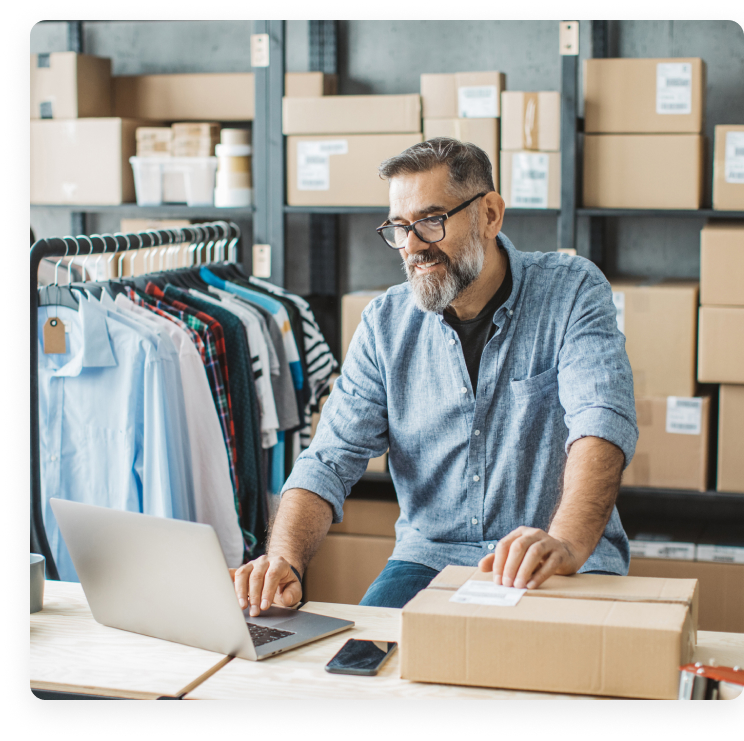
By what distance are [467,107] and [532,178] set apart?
27cm

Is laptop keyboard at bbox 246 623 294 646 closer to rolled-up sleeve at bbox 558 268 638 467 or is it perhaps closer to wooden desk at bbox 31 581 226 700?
wooden desk at bbox 31 581 226 700

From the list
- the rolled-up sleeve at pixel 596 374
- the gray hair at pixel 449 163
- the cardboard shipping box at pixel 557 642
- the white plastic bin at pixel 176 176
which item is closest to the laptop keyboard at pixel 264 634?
the cardboard shipping box at pixel 557 642

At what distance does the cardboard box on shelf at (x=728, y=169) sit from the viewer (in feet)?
7.62

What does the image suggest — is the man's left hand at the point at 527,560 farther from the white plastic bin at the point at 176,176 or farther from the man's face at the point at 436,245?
the white plastic bin at the point at 176,176

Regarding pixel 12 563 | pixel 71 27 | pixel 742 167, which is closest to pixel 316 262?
pixel 71 27

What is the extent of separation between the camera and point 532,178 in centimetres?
252

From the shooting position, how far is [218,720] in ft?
3.75

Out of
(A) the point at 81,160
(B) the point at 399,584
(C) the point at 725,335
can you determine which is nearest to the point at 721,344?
(C) the point at 725,335

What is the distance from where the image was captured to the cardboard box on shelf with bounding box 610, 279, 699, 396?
2404 millimetres

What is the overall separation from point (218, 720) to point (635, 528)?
6.05 ft

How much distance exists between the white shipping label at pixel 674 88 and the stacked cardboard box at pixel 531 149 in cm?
26

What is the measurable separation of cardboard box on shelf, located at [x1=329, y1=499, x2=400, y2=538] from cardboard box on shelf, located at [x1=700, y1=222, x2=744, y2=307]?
107 cm

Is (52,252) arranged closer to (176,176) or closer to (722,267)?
(176,176)
